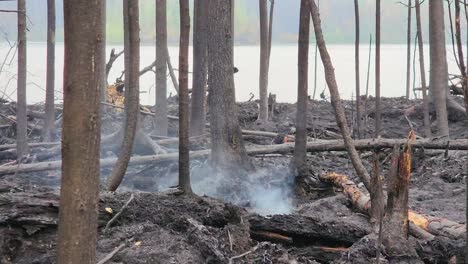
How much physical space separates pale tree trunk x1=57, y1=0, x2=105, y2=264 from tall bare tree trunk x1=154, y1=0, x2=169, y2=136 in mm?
9959

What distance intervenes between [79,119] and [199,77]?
9494 millimetres

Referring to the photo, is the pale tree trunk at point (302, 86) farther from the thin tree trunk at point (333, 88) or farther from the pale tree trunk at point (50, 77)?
the pale tree trunk at point (50, 77)

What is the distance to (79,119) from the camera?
9.15 feet

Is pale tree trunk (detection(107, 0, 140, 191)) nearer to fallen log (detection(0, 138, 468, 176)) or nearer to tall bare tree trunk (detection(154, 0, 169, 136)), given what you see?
fallen log (detection(0, 138, 468, 176))

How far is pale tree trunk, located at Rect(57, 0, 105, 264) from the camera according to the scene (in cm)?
278

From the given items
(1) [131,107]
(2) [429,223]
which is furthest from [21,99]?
(2) [429,223]

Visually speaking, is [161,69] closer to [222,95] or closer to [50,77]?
[50,77]

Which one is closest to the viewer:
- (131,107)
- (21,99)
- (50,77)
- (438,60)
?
(131,107)

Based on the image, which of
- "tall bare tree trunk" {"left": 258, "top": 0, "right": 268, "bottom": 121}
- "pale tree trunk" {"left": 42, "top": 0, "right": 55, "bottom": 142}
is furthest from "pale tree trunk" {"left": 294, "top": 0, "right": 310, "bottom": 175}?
"tall bare tree trunk" {"left": 258, "top": 0, "right": 268, "bottom": 121}

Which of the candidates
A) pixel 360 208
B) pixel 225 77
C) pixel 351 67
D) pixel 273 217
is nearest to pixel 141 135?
pixel 225 77

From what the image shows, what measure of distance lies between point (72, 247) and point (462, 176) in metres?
8.07

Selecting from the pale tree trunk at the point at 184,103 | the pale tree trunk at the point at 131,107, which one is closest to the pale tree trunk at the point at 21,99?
the pale tree trunk at the point at 131,107

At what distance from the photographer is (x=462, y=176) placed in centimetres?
953

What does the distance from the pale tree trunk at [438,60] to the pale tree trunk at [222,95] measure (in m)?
6.40
